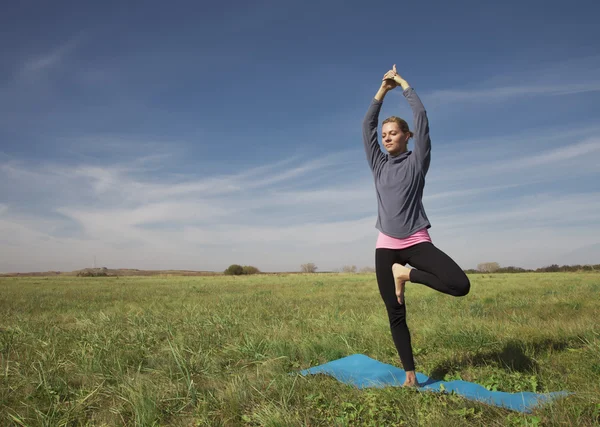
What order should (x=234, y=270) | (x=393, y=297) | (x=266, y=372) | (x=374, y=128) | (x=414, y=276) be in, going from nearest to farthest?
(x=414, y=276) < (x=393, y=297) < (x=266, y=372) < (x=374, y=128) < (x=234, y=270)

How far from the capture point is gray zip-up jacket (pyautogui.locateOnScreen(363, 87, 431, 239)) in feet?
12.0

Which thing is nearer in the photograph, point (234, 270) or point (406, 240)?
point (406, 240)

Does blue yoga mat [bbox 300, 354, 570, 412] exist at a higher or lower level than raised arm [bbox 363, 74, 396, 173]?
lower

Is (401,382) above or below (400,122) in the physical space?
below

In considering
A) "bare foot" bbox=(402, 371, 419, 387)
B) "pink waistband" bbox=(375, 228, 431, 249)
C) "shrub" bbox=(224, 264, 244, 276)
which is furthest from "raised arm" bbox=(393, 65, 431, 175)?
"shrub" bbox=(224, 264, 244, 276)

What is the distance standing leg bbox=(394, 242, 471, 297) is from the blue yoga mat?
896mm

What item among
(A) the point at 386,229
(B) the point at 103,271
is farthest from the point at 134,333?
(B) the point at 103,271

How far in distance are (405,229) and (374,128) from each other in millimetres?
1212

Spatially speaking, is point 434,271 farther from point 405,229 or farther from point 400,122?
point 400,122

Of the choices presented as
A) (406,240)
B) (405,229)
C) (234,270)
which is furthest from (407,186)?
(234,270)

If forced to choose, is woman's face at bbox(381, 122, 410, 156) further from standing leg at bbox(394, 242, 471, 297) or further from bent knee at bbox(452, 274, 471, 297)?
bent knee at bbox(452, 274, 471, 297)

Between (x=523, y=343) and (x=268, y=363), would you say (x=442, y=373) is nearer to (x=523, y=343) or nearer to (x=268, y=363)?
(x=523, y=343)

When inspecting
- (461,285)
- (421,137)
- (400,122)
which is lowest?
(461,285)

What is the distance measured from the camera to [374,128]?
163 inches
